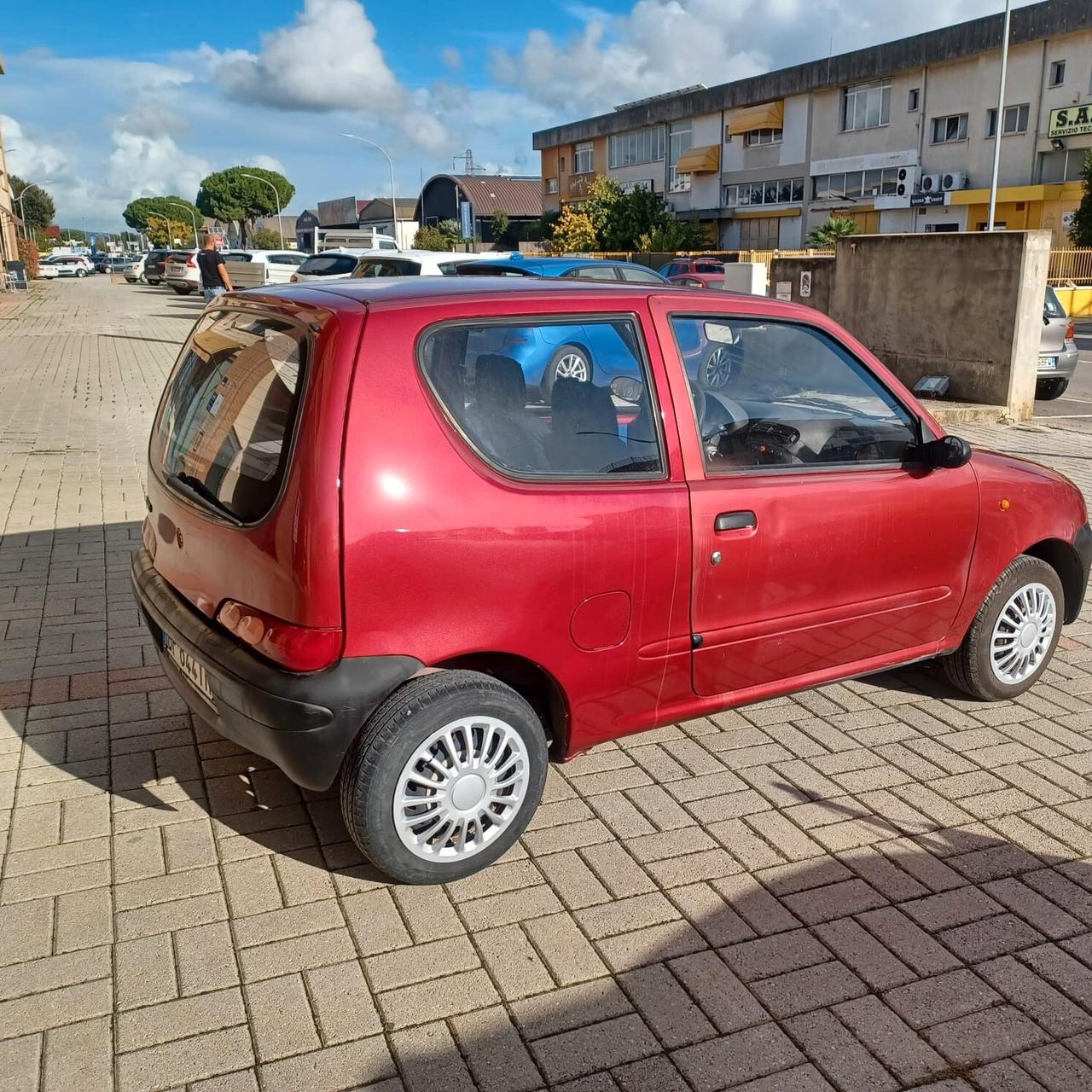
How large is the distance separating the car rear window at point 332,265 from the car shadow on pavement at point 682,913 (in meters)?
15.5

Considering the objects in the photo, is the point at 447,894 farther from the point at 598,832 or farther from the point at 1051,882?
the point at 1051,882

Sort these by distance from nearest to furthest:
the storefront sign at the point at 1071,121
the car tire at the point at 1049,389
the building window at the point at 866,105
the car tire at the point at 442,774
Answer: the car tire at the point at 442,774 < the car tire at the point at 1049,389 < the storefront sign at the point at 1071,121 < the building window at the point at 866,105

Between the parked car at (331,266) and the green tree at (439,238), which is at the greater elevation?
the green tree at (439,238)

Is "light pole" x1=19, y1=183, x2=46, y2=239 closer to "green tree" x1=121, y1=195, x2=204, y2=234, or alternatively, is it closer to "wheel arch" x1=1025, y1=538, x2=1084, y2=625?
"green tree" x1=121, y1=195, x2=204, y2=234

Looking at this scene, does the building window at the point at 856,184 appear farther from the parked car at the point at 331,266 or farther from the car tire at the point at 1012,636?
the car tire at the point at 1012,636

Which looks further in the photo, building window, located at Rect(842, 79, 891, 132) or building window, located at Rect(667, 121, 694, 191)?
building window, located at Rect(667, 121, 694, 191)

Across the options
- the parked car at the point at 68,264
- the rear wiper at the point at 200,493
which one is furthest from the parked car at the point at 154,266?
the rear wiper at the point at 200,493

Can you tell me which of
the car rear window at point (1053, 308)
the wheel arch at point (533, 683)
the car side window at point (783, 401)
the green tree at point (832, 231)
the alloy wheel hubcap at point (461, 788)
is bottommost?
the alloy wheel hubcap at point (461, 788)

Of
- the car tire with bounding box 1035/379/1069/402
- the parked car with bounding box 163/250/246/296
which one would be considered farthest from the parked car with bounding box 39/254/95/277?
the car tire with bounding box 1035/379/1069/402

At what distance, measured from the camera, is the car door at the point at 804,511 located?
11.8ft

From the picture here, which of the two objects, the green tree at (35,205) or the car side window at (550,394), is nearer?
the car side window at (550,394)

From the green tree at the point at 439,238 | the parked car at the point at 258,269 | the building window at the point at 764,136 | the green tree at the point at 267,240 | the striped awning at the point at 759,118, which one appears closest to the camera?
the parked car at the point at 258,269

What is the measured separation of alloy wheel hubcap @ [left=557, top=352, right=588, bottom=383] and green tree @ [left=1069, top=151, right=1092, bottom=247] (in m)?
37.6

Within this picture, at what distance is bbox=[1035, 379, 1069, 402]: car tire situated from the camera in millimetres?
14492
